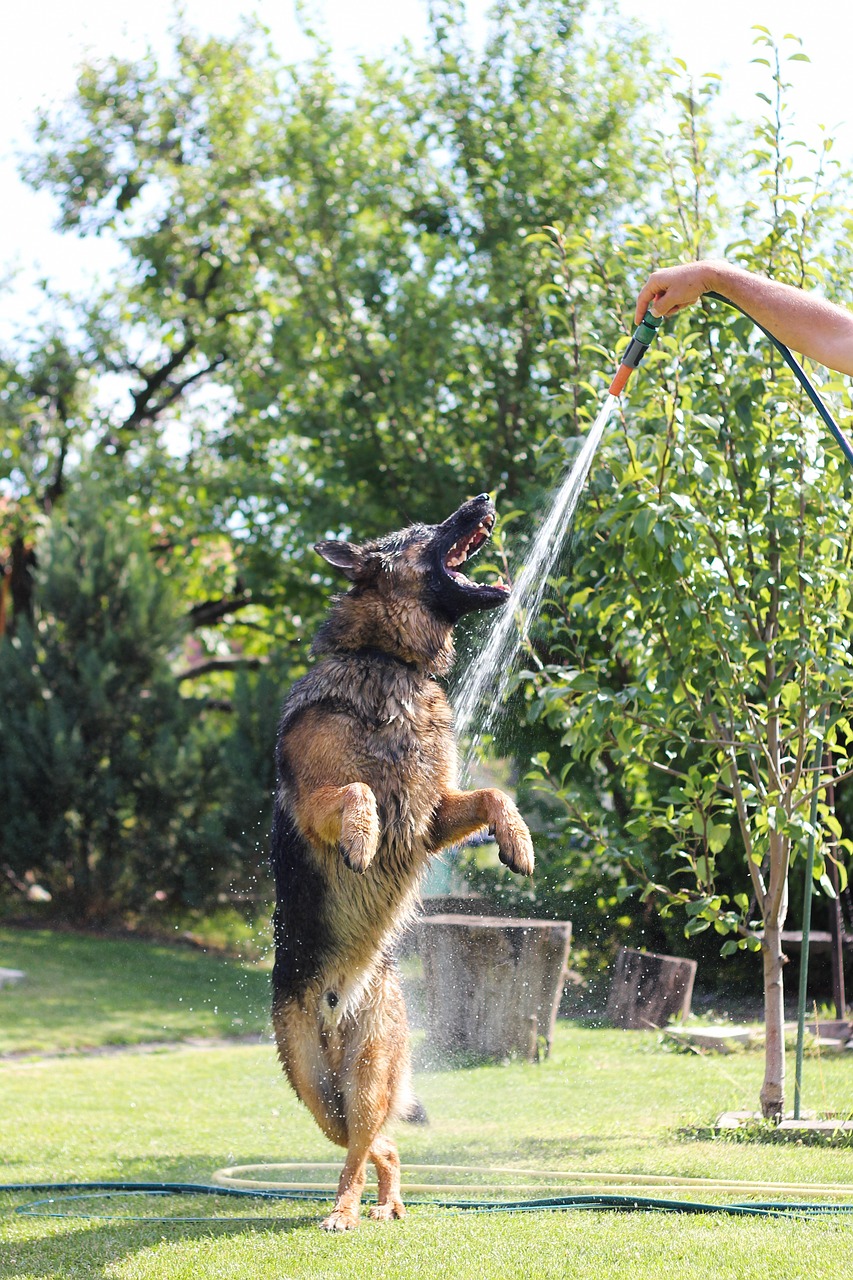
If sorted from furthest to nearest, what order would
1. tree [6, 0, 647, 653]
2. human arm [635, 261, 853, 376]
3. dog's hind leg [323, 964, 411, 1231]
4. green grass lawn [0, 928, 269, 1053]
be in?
tree [6, 0, 647, 653] < green grass lawn [0, 928, 269, 1053] < dog's hind leg [323, 964, 411, 1231] < human arm [635, 261, 853, 376]

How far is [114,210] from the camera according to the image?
58.9 feet

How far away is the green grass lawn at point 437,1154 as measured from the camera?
3.74 m

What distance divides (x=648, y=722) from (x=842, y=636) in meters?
0.98

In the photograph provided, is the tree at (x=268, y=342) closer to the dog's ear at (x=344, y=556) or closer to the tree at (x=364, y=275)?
the tree at (x=364, y=275)

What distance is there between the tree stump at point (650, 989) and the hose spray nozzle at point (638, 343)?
527 centimetres

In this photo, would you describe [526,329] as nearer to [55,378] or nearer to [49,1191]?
[55,378]

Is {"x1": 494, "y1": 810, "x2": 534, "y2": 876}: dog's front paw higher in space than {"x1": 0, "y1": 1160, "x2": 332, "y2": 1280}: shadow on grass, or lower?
higher

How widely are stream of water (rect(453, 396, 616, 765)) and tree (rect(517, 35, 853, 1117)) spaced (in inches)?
6.1

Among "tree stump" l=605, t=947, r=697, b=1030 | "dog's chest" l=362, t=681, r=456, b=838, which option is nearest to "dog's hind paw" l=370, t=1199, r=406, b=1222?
"dog's chest" l=362, t=681, r=456, b=838

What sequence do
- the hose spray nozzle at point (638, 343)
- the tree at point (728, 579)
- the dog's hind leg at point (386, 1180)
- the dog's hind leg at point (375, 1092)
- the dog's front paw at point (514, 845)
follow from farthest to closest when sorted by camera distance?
the tree at point (728, 579), the dog's hind leg at point (386, 1180), the dog's hind leg at point (375, 1092), the hose spray nozzle at point (638, 343), the dog's front paw at point (514, 845)

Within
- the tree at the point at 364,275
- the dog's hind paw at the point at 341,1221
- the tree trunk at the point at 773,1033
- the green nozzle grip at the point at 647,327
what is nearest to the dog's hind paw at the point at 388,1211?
the dog's hind paw at the point at 341,1221

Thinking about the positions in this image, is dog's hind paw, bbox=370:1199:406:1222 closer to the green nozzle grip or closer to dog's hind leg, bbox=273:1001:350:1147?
dog's hind leg, bbox=273:1001:350:1147

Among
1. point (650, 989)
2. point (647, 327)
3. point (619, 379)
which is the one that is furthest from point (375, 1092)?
point (650, 989)

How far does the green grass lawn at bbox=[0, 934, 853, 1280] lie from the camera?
3.74 m
